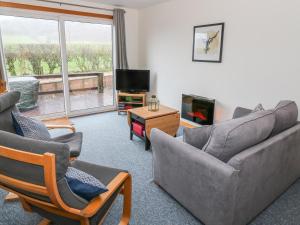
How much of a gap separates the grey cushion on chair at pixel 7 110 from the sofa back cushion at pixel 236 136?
1778 millimetres

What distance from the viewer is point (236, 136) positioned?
4.93 feet

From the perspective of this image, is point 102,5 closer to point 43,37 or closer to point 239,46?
point 43,37

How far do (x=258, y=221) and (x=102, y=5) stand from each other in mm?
4695

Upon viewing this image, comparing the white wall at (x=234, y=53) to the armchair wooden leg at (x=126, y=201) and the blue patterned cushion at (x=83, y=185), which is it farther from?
the blue patterned cushion at (x=83, y=185)

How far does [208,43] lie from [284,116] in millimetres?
2035

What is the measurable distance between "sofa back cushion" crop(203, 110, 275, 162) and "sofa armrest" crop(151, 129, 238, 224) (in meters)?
0.09

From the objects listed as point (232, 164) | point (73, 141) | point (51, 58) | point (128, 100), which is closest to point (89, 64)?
point (51, 58)

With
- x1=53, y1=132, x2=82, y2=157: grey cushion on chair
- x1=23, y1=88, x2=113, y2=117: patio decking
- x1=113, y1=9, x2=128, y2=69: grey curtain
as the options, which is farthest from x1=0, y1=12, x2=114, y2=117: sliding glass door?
x1=53, y1=132, x2=82, y2=157: grey cushion on chair

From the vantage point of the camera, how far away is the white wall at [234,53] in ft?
8.61

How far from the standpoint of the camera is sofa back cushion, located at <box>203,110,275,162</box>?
Answer: 151 cm

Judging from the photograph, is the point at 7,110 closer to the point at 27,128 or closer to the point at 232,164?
the point at 27,128

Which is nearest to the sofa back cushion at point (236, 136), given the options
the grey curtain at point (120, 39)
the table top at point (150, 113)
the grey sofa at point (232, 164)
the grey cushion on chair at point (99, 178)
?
the grey sofa at point (232, 164)

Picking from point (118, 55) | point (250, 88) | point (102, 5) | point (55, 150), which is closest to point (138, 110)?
point (250, 88)

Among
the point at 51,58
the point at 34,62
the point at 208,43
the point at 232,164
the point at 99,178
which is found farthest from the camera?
the point at 51,58
